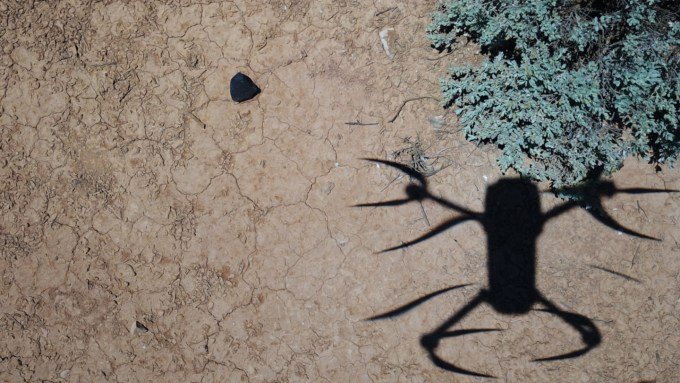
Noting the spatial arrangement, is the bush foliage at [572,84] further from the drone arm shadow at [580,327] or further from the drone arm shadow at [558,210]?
the drone arm shadow at [580,327]

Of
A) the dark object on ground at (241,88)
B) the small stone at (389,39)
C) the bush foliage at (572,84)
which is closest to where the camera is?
the bush foliage at (572,84)

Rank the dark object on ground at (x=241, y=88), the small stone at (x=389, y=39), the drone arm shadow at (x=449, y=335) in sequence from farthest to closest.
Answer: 1. the small stone at (x=389, y=39)
2. the dark object on ground at (x=241, y=88)
3. the drone arm shadow at (x=449, y=335)

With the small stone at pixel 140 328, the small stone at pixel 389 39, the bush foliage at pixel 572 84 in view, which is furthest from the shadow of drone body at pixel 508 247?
the small stone at pixel 140 328

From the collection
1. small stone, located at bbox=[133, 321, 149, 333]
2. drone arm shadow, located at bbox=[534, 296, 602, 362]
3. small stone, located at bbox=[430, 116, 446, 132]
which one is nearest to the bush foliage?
small stone, located at bbox=[430, 116, 446, 132]

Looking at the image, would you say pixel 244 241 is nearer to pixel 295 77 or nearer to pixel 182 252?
pixel 182 252

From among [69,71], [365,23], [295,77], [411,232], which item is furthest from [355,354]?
[69,71]

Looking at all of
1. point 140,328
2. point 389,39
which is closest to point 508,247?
point 389,39

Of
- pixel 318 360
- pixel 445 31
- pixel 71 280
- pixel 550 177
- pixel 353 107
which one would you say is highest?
pixel 445 31
